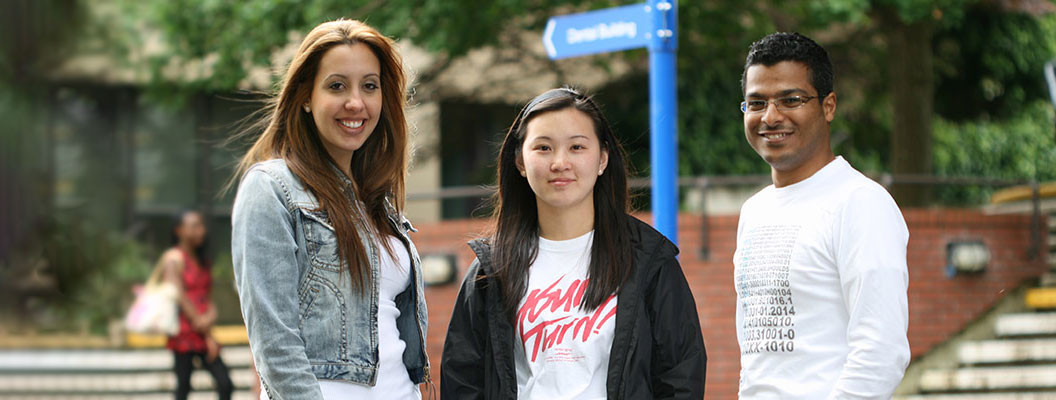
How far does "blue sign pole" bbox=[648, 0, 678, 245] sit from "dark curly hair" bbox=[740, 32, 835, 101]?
6.93 feet

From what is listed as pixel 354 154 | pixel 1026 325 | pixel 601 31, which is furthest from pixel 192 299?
pixel 1026 325

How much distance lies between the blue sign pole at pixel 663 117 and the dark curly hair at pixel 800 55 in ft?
6.93

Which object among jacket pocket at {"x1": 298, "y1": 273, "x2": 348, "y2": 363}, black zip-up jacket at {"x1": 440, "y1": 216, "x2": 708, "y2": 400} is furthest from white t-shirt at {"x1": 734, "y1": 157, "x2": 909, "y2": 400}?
jacket pocket at {"x1": 298, "y1": 273, "x2": 348, "y2": 363}

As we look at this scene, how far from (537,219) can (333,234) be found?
63 centimetres

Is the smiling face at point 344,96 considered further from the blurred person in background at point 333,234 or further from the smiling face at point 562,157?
the smiling face at point 562,157

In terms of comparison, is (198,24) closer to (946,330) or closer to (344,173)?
(946,330)

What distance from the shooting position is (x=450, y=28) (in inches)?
377

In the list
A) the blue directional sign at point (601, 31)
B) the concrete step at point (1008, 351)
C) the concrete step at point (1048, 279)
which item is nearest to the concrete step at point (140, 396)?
the blue directional sign at point (601, 31)

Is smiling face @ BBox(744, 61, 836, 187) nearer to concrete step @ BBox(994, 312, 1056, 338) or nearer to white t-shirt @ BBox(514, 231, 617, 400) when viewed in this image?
white t-shirt @ BBox(514, 231, 617, 400)

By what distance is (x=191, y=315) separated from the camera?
834 centimetres

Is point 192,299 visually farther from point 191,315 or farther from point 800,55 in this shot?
point 800,55

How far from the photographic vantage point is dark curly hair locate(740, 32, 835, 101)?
2861 mm

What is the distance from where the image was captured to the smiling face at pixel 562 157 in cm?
293

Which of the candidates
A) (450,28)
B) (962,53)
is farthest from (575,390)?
(962,53)
